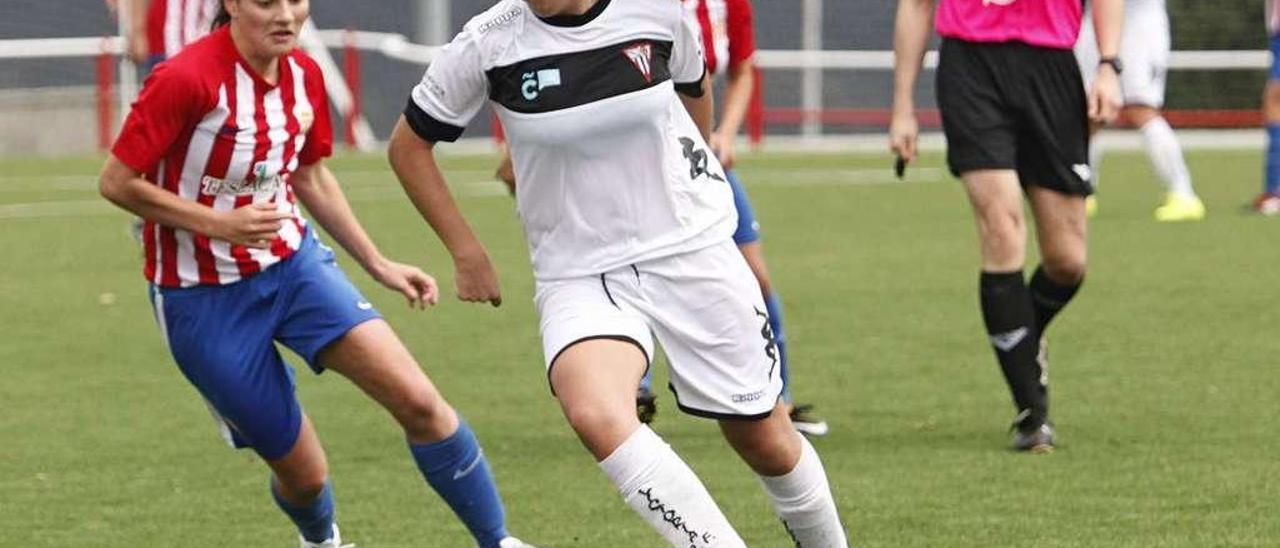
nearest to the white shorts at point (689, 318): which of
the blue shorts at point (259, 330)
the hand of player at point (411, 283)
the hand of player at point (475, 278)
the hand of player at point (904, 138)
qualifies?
the hand of player at point (475, 278)

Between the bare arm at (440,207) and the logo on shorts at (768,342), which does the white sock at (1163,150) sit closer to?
the logo on shorts at (768,342)

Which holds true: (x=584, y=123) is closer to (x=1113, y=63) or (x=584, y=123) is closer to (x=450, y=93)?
(x=450, y=93)

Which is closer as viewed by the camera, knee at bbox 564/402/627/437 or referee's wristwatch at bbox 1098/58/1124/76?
knee at bbox 564/402/627/437

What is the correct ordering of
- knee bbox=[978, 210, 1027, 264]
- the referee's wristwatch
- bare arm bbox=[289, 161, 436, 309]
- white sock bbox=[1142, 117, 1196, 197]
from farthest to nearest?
white sock bbox=[1142, 117, 1196, 197] < knee bbox=[978, 210, 1027, 264] < the referee's wristwatch < bare arm bbox=[289, 161, 436, 309]

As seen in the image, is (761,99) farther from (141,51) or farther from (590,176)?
(590,176)

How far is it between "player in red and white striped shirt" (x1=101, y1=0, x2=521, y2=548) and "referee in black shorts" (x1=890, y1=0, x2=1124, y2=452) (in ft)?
7.54


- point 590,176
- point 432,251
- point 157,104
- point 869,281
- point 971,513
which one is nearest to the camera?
point 590,176

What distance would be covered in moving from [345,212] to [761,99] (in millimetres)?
23906

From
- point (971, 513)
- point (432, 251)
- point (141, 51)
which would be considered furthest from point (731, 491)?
point (432, 251)

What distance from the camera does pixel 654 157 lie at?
18.0 ft

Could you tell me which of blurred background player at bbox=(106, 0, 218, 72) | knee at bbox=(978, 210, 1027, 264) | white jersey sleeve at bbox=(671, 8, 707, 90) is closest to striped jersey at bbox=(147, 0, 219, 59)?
blurred background player at bbox=(106, 0, 218, 72)

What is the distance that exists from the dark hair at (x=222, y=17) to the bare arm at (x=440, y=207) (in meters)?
0.78

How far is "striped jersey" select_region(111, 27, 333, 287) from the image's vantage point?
235 inches

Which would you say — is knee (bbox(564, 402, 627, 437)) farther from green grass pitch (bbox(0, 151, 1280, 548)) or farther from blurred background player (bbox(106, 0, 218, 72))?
blurred background player (bbox(106, 0, 218, 72))
